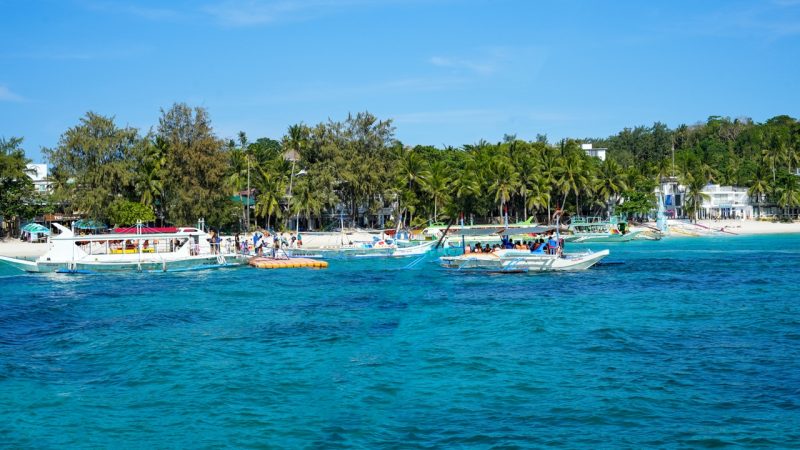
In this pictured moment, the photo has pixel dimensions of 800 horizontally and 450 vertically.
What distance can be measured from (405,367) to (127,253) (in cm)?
3503

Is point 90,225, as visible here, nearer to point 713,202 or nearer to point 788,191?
point 713,202

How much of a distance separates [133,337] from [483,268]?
2571cm

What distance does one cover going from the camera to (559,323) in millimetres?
28797

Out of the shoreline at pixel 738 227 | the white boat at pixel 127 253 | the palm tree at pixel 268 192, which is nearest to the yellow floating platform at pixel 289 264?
the white boat at pixel 127 253

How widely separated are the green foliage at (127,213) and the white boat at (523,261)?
37.6 meters

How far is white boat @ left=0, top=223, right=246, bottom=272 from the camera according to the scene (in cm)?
5053

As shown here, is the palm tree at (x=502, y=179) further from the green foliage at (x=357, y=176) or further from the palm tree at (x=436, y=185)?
the palm tree at (x=436, y=185)

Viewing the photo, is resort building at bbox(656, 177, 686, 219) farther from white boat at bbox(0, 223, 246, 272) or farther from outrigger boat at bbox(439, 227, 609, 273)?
white boat at bbox(0, 223, 246, 272)

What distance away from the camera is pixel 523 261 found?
4719cm

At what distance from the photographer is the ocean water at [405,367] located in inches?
637

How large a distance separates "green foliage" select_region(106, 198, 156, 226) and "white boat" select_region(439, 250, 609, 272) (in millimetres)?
37635

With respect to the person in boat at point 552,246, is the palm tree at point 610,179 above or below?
above

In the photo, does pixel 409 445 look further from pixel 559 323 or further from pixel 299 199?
pixel 299 199

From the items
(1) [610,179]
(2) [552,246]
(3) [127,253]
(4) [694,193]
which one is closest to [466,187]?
(1) [610,179]
